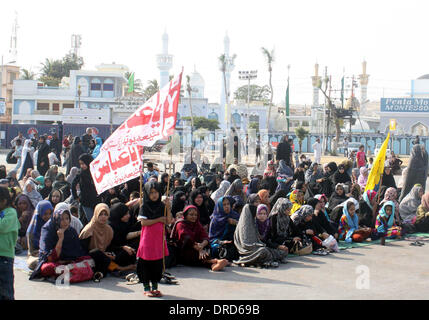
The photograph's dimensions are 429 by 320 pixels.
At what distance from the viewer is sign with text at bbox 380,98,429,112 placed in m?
50.7

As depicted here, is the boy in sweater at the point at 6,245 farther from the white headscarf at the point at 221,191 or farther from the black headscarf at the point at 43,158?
the black headscarf at the point at 43,158

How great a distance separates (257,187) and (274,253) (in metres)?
3.24

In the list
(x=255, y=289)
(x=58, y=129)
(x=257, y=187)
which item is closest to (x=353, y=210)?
(x=257, y=187)

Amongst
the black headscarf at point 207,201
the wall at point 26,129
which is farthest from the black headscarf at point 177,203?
the wall at point 26,129

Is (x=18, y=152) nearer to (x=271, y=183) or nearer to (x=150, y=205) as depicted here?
(x=271, y=183)

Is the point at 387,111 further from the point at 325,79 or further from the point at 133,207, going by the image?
the point at 133,207

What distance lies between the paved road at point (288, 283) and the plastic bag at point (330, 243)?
12.7 inches

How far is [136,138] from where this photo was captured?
18.7ft

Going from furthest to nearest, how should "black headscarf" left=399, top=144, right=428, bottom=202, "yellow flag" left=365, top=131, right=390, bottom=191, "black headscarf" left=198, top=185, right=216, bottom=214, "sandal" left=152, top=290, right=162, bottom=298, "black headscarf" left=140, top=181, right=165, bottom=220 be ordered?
"black headscarf" left=399, top=144, right=428, bottom=202
"yellow flag" left=365, top=131, right=390, bottom=191
"black headscarf" left=198, top=185, right=216, bottom=214
"sandal" left=152, top=290, right=162, bottom=298
"black headscarf" left=140, top=181, right=165, bottom=220

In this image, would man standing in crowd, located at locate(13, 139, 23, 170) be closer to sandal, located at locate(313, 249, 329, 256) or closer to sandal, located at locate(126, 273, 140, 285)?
sandal, located at locate(313, 249, 329, 256)

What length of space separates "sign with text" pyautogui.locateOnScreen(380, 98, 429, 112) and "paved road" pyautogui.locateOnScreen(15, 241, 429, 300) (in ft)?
151

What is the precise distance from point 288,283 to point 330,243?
191 cm
